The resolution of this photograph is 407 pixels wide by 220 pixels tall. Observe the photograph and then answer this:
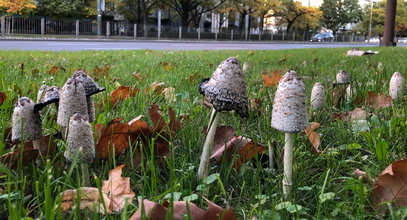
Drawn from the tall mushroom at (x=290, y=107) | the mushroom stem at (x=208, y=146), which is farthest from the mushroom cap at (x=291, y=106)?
the mushroom stem at (x=208, y=146)

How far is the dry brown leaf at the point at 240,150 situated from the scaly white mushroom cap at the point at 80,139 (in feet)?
1.68

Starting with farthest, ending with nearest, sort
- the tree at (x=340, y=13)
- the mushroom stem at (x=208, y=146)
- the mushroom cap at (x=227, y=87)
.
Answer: the tree at (x=340, y=13), the mushroom stem at (x=208, y=146), the mushroom cap at (x=227, y=87)

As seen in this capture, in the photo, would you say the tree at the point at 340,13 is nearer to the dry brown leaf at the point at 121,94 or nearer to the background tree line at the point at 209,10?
the background tree line at the point at 209,10

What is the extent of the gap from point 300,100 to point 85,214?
0.66 m

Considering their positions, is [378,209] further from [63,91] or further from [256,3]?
[256,3]

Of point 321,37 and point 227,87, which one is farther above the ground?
point 321,37

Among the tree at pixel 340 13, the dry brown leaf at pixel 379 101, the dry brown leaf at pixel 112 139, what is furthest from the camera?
the tree at pixel 340 13

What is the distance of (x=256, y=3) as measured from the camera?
40656 millimetres

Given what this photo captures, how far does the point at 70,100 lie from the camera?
3.87ft

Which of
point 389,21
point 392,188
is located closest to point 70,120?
point 392,188

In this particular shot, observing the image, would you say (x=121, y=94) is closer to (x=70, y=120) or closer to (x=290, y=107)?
(x=70, y=120)

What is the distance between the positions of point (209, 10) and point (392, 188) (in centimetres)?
3852

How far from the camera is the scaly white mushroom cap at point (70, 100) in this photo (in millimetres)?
1178

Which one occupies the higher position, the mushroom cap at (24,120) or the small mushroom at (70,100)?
the small mushroom at (70,100)
